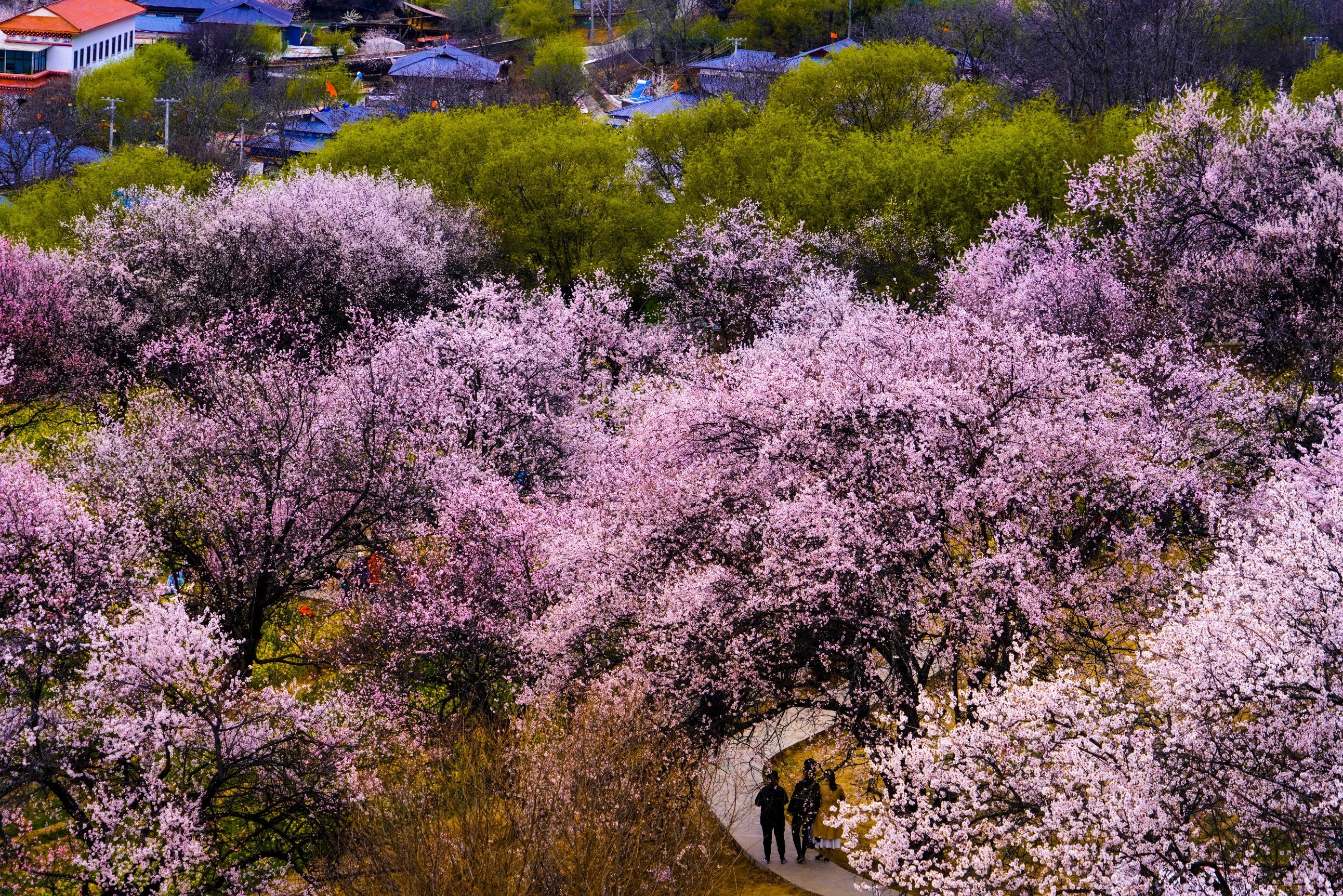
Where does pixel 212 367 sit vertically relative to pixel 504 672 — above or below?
below

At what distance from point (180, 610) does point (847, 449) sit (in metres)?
10.7

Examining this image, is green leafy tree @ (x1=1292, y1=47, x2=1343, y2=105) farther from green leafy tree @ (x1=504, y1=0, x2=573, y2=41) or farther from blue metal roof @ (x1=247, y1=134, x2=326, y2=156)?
green leafy tree @ (x1=504, y1=0, x2=573, y2=41)

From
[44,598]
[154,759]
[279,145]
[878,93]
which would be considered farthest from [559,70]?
[154,759]

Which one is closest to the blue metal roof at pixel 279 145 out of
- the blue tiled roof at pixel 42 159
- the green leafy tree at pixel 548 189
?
the blue tiled roof at pixel 42 159

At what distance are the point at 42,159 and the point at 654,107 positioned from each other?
44.9 meters

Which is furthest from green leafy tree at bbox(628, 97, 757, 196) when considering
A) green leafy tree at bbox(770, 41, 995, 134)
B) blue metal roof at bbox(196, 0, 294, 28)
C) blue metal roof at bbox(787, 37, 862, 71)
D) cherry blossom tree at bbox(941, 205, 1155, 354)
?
blue metal roof at bbox(196, 0, 294, 28)

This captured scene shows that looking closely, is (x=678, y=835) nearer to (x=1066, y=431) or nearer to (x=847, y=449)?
(x=847, y=449)

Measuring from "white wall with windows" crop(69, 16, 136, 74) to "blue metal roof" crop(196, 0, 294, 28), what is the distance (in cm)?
766

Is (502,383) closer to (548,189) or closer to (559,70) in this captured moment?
(548,189)

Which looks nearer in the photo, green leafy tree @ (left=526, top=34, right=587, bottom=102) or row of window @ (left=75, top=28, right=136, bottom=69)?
green leafy tree @ (left=526, top=34, right=587, bottom=102)

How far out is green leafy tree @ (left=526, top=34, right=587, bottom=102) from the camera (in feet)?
388

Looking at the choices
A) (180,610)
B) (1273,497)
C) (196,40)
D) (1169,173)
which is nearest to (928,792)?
(1273,497)

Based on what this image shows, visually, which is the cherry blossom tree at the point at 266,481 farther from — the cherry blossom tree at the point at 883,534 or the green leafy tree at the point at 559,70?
the green leafy tree at the point at 559,70

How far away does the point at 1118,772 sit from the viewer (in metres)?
14.8
